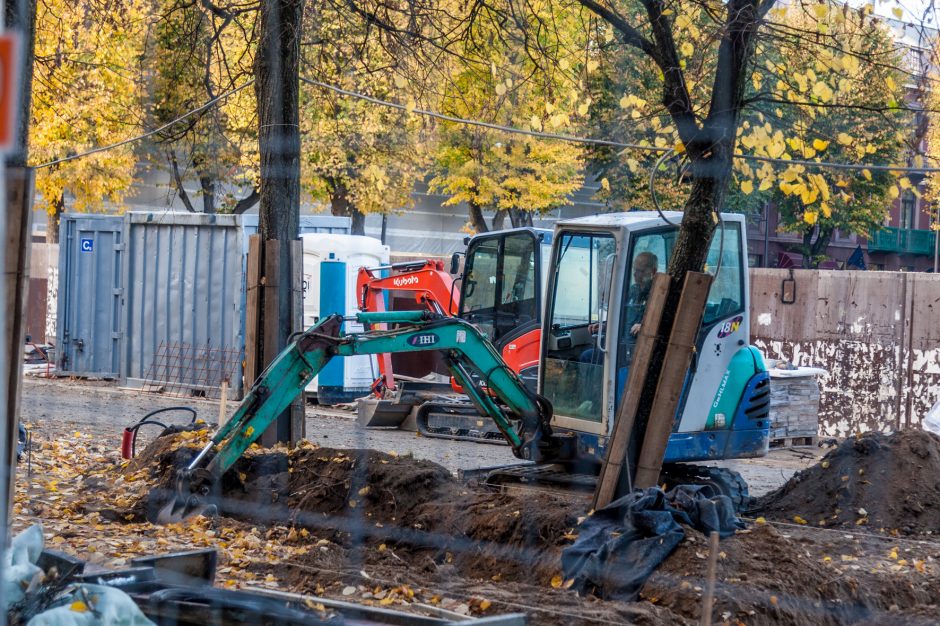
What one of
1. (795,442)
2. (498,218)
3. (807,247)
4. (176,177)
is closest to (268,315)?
(176,177)

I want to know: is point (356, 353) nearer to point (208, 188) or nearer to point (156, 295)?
point (156, 295)

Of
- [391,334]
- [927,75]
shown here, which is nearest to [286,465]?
[391,334]

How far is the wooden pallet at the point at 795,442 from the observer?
1556 cm

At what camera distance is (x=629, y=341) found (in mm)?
10273

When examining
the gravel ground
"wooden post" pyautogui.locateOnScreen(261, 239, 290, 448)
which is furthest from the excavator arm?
the gravel ground

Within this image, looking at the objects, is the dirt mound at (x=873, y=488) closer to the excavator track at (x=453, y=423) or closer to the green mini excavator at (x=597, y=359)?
the green mini excavator at (x=597, y=359)

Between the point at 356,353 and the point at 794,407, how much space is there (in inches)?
322

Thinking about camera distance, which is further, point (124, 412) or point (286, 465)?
point (124, 412)

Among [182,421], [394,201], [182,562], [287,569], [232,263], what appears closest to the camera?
[182,562]

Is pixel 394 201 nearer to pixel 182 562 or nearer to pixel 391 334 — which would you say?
pixel 391 334

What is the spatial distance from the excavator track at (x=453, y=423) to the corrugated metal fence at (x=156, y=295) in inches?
189

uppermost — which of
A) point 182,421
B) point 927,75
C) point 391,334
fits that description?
point 927,75

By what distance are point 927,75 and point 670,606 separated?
439 centimetres

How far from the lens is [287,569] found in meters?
7.41
